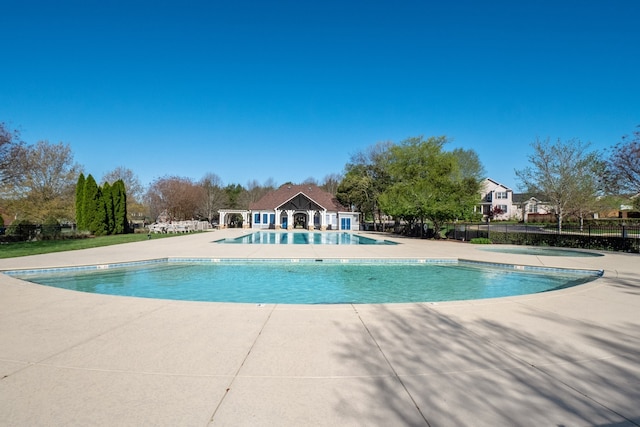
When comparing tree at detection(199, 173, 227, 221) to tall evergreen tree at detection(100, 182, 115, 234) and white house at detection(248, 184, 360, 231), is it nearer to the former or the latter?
white house at detection(248, 184, 360, 231)

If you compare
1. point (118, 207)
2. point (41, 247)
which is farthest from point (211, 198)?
point (41, 247)

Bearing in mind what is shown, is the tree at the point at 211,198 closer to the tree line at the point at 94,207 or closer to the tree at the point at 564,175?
the tree line at the point at 94,207

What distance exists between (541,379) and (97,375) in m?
4.28

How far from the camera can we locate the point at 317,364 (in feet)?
11.9

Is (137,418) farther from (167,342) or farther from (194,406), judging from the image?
(167,342)

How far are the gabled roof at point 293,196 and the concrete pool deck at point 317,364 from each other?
3629 cm

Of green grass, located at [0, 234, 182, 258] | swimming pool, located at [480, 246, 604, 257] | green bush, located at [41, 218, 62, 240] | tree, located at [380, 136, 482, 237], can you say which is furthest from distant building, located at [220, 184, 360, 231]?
swimming pool, located at [480, 246, 604, 257]

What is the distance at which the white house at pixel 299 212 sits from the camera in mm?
41625

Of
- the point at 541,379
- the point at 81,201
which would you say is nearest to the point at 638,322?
the point at 541,379

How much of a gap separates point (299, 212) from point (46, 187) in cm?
2485

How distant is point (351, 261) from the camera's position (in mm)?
13562

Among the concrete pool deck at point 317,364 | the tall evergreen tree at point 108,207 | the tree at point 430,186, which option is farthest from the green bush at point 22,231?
the tree at point 430,186

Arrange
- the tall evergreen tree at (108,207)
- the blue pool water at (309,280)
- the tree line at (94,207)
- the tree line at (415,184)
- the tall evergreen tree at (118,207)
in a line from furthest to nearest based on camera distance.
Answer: the tall evergreen tree at (118,207) < the tall evergreen tree at (108,207) < the tree line at (94,207) < the tree line at (415,184) < the blue pool water at (309,280)

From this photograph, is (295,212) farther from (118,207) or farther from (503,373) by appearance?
(503,373)
